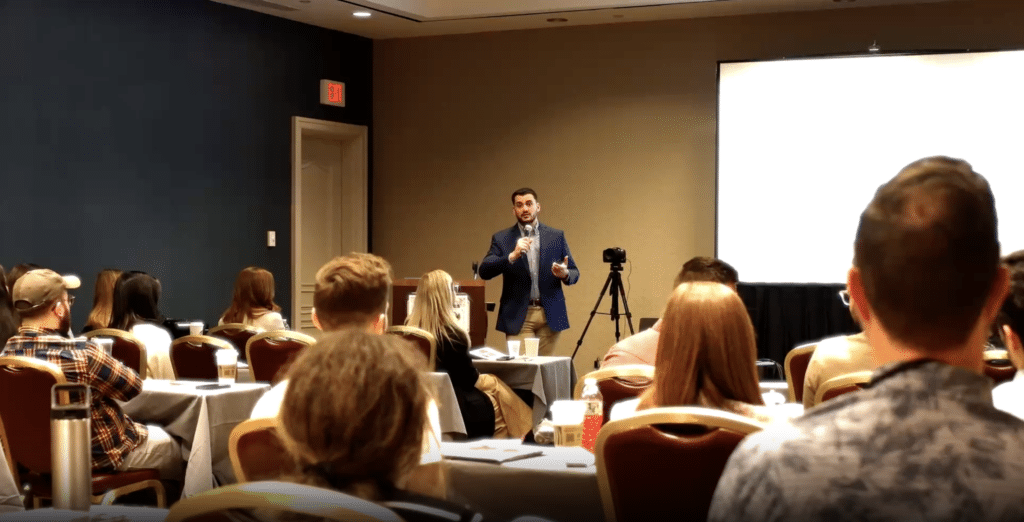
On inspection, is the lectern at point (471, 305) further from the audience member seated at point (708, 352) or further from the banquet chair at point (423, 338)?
the audience member seated at point (708, 352)

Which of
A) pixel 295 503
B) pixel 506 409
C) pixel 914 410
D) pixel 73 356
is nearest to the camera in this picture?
pixel 914 410

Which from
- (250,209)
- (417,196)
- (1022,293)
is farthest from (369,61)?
(1022,293)

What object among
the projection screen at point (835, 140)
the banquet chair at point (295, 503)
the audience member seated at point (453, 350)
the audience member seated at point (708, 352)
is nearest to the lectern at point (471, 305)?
the audience member seated at point (453, 350)

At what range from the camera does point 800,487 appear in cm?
109

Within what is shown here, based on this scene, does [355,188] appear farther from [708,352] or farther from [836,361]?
[708,352]

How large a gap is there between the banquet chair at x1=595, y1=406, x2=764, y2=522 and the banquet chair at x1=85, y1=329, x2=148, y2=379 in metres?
3.33

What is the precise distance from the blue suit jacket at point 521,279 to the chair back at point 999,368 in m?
4.06

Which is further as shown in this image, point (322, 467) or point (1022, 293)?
point (1022, 293)

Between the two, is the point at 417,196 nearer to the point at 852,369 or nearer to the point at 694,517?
the point at 852,369

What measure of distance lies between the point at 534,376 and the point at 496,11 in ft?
14.5

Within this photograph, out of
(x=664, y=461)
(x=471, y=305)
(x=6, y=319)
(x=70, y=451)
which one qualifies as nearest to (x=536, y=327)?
(x=471, y=305)

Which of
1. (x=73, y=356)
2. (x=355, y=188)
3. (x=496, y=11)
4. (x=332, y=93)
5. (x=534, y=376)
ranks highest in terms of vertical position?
(x=496, y=11)

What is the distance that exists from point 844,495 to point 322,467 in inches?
27.1

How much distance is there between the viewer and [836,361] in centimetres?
375
